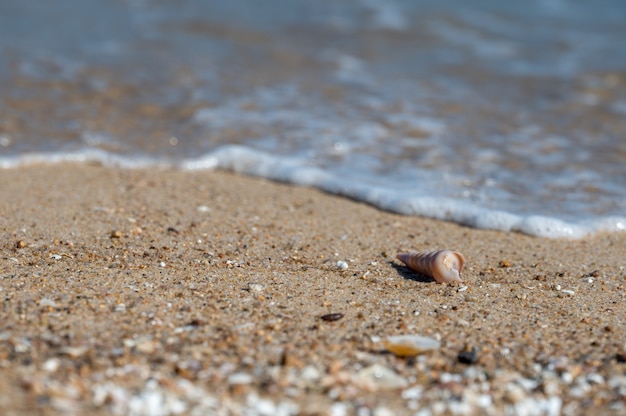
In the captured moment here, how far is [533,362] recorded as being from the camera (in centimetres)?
237

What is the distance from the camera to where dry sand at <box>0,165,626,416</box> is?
7.02 ft

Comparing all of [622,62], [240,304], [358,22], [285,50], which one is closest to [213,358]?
[240,304]

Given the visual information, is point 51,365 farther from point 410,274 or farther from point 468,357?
point 410,274

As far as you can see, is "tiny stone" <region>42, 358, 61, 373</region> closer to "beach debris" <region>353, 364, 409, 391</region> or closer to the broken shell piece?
"beach debris" <region>353, 364, 409, 391</region>

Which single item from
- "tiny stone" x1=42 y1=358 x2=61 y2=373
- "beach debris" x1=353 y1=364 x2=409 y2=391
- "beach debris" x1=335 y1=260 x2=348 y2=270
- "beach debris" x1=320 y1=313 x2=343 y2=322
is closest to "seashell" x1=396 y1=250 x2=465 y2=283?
"beach debris" x1=335 y1=260 x2=348 y2=270

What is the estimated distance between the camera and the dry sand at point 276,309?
2139mm

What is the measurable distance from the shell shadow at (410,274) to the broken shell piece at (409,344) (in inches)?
23.1

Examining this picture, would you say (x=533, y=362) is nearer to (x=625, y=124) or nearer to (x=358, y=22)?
(x=625, y=124)

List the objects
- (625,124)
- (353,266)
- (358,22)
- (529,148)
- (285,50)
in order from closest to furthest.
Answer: (353,266) < (529,148) < (625,124) < (285,50) < (358,22)

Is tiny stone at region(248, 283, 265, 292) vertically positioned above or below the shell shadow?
below

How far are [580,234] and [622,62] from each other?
13.3ft

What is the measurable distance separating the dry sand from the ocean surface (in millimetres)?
478

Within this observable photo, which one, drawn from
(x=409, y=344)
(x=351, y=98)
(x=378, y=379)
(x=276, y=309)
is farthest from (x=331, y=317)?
(x=351, y=98)

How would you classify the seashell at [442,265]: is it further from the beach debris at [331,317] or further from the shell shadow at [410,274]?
the beach debris at [331,317]
